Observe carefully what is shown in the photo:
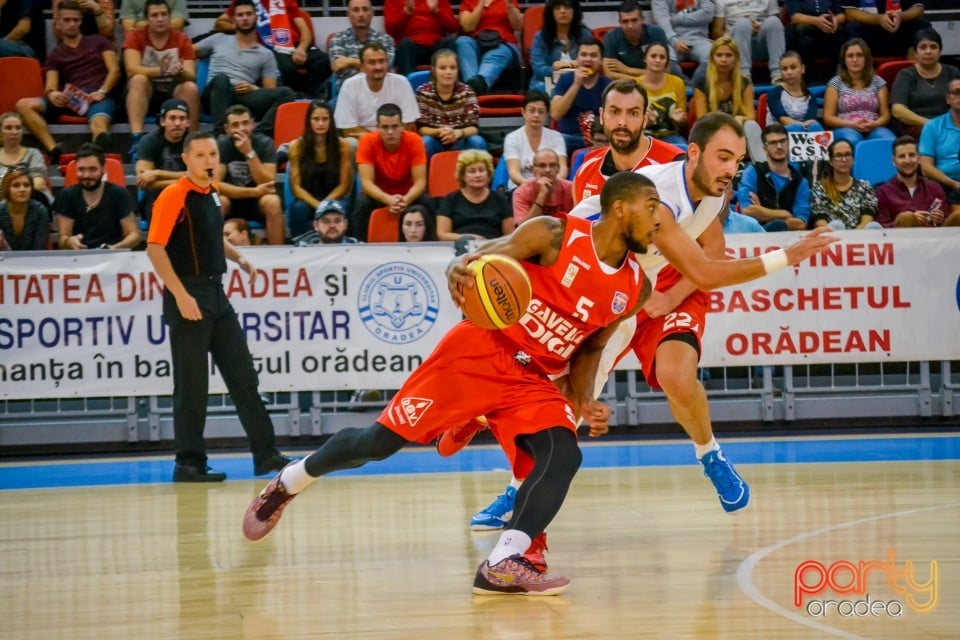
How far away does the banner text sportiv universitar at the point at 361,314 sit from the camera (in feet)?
30.9

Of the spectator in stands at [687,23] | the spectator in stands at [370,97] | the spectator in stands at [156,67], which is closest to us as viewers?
the spectator in stands at [370,97]

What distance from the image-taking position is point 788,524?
→ 19.5 ft

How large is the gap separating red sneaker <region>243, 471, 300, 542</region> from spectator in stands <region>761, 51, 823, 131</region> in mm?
8151

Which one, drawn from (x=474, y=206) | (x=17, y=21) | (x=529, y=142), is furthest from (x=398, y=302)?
(x=17, y=21)

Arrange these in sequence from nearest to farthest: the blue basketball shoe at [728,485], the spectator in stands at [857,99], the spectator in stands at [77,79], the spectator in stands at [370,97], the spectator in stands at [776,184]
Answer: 1. the blue basketball shoe at [728,485]
2. the spectator in stands at [776,184]
3. the spectator in stands at [370,97]
4. the spectator in stands at [77,79]
5. the spectator in stands at [857,99]

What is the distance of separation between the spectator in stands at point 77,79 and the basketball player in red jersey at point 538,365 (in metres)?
7.91

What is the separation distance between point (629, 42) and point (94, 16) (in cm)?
536

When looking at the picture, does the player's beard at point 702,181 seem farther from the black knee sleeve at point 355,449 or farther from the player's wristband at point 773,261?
the black knee sleeve at point 355,449

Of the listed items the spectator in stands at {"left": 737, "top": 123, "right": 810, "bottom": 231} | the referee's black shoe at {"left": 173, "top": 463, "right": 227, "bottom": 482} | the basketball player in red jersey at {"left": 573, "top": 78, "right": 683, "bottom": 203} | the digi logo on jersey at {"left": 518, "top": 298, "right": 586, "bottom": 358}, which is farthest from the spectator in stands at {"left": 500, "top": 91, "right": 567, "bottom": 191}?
the digi logo on jersey at {"left": 518, "top": 298, "right": 586, "bottom": 358}

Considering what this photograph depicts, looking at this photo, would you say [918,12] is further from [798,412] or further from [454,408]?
[454,408]

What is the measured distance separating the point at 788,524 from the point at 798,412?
4.23 metres

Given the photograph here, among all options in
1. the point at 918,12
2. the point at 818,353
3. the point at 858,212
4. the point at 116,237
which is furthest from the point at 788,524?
the point at 918,12

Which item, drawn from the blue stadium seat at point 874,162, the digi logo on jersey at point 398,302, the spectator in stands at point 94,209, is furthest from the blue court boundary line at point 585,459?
the blue stadium seat at point 874,162

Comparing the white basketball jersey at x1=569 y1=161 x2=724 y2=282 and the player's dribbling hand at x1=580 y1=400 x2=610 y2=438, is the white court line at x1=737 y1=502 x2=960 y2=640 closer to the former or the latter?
the player's dribbling hand at x1=580 y1=400 x2=610 y2=438
